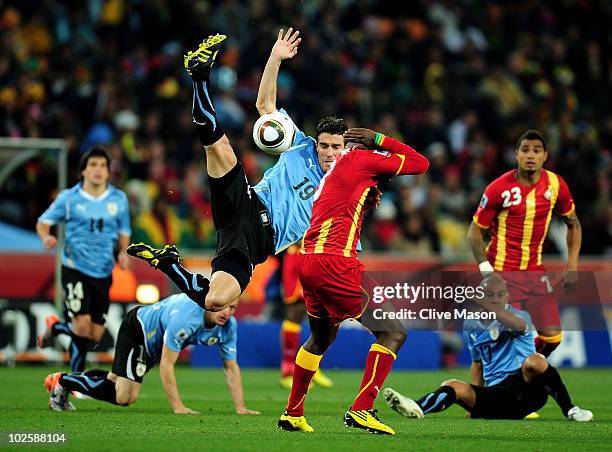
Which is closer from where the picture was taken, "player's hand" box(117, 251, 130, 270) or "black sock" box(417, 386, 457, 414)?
"black sock" box(417, 386, 457, 414)

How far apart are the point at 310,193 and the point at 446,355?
353 inches

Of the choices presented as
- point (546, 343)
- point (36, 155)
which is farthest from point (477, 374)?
point (36, 155)

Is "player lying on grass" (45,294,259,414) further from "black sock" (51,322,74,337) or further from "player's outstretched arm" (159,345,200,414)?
"black sock" (51,322,74,337)

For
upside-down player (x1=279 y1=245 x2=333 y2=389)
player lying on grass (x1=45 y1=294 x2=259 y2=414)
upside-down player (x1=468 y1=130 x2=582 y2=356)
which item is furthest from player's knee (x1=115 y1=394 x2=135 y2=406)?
upside-down player (x1=279 y1=245 x2=333 y2=389)

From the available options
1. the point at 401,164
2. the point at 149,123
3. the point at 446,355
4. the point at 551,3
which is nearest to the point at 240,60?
the point at 149,123

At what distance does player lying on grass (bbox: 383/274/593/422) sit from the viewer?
945cm

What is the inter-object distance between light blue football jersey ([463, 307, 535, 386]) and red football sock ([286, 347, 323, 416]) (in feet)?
6.47

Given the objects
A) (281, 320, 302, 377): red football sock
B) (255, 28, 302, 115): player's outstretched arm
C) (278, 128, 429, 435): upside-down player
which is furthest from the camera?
(281, 320, 302, 377): red football sock

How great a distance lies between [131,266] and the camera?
1717cm

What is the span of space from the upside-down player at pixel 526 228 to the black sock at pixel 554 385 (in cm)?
82

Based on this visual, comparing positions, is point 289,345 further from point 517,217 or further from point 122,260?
point 517,217

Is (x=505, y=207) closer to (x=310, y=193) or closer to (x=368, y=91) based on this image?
(x=310, y=193)

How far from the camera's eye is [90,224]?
39.2 ft

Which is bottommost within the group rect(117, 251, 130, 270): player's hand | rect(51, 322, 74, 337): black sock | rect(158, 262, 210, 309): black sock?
rect(51, 322, 74, 337): black sock
